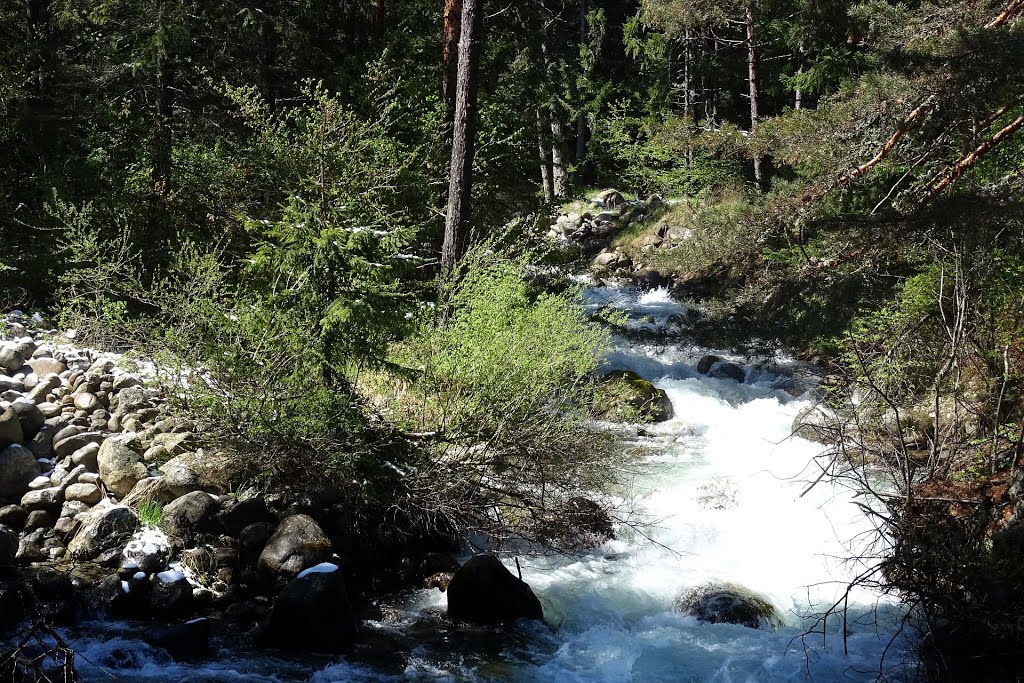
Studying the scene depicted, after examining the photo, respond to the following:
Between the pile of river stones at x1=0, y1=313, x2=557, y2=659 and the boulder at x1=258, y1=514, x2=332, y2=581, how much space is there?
1 centimetres

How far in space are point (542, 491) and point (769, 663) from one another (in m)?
2.47

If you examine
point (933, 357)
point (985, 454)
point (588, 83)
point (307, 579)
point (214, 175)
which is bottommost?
point (307, 579)

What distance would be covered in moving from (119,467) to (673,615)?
17.2 ft

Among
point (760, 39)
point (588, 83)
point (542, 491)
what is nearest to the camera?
point (542, 491)

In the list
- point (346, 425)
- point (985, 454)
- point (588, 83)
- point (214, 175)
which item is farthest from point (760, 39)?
point (346, 425)

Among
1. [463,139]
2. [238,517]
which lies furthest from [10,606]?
[463,139]

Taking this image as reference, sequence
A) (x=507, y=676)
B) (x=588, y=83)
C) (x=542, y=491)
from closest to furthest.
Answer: (x=507, y=676) < (x=542, y=491) < (x=588, y=83)

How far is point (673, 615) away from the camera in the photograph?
8.06 metres

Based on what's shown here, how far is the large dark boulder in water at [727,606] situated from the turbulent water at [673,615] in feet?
0.33

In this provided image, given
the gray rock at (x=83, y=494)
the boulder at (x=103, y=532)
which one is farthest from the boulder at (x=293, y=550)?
the gray rock at (x=83, y=494)

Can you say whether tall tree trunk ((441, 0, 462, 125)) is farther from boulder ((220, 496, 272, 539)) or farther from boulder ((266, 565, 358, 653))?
boulder ((266, 565, 358, 653))

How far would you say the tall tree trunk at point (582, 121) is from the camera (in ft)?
95.3

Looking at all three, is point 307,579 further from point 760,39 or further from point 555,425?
point 760,39

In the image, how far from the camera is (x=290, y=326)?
7.75 m
